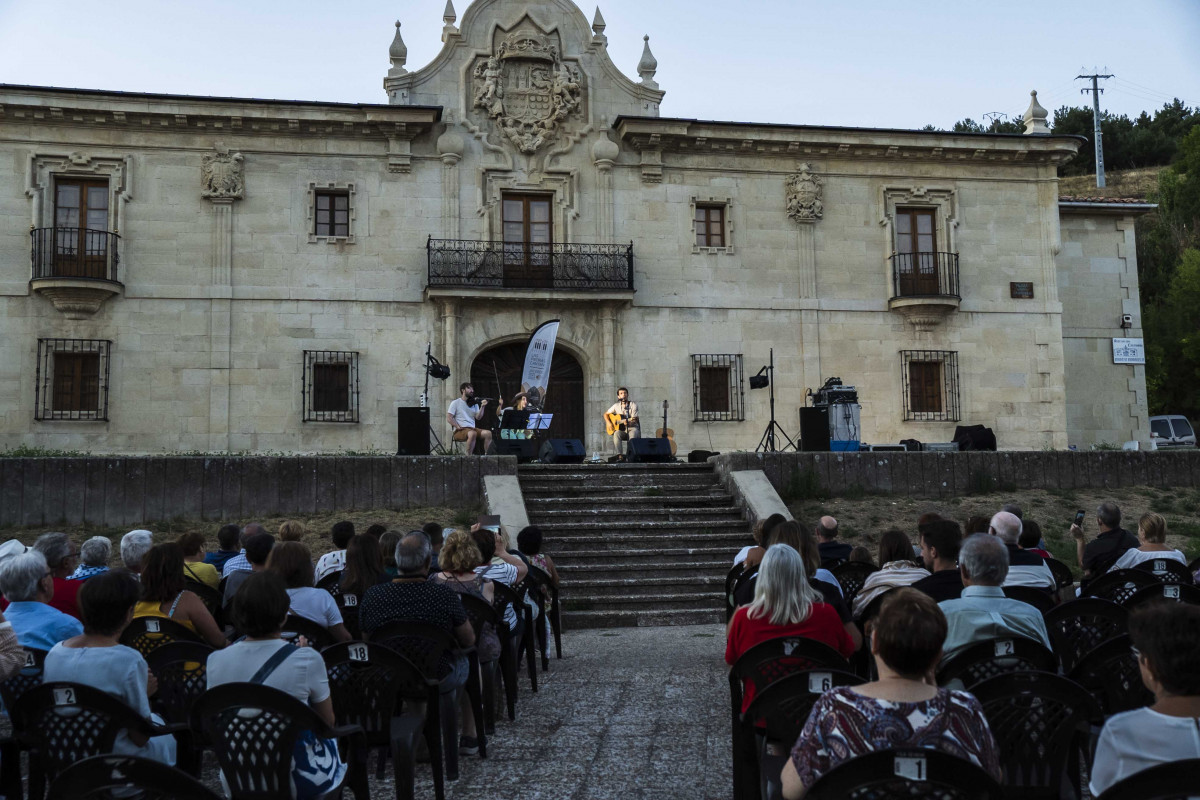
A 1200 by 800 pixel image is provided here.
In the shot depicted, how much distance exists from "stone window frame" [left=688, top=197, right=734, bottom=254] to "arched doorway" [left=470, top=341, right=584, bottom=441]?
364 centimetres

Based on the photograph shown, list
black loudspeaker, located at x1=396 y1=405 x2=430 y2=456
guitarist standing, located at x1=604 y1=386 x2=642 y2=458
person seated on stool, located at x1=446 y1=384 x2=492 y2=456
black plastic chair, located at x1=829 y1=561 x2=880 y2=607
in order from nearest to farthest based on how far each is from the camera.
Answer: black plastic chair, located at x1=829 y1=561 x2=880 y2=607, black loudspeaker, located at x1=396 y1=405 x2=430 y2=456, person seated on stool, located at x1=446 y1=384 x2=492 y2=456, guitarist standing, located at x1=604 y1=386 x2=642 y2=458

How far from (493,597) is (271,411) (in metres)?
14.8

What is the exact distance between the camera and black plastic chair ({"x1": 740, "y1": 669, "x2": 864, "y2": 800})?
12.8 ft

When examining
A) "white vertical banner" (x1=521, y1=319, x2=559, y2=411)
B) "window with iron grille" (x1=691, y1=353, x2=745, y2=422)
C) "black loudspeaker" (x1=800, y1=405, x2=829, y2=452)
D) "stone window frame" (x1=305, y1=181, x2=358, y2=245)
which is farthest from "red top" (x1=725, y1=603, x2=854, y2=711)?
"stone window frame" (x1=305, y1=181, x2=358, y2=245)

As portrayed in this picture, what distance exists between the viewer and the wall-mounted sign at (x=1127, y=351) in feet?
80.8

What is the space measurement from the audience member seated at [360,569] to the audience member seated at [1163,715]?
450 cm

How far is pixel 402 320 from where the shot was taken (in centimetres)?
2092

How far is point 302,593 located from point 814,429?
1241 cm

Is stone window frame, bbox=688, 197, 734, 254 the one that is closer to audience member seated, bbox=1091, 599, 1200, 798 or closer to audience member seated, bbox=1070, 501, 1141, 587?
audience member seated, bbox=1070, 501, 1141, 587

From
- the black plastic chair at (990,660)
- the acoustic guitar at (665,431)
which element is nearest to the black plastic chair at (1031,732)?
the black plastic chair at (990,660)

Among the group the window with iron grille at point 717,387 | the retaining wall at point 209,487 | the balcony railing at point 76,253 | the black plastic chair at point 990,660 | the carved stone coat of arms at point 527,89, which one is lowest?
the black plastic chair at point 990,660

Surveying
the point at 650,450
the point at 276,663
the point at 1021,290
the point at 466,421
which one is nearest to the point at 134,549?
the point at 276,663

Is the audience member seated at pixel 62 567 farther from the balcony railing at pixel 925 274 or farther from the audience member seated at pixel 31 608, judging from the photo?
the balcony railing at pixel 925 274

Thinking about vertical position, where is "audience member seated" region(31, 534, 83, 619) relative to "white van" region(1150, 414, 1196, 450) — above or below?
below
